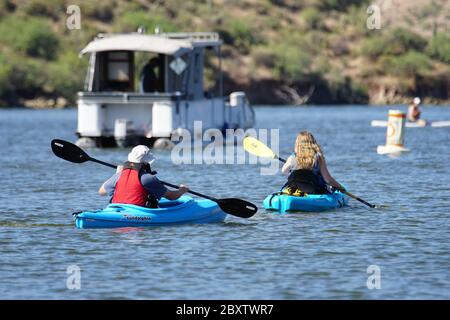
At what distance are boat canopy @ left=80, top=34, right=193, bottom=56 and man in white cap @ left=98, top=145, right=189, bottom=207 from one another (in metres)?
18.1

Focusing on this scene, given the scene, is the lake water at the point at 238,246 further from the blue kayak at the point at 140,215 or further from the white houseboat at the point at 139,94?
the white houseboat at the point at 139,94

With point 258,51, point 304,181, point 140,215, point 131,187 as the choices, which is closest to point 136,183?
point 131,187

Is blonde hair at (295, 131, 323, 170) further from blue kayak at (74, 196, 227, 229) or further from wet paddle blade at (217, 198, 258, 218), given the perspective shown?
blue kayak at (74, 196, 227, 229)

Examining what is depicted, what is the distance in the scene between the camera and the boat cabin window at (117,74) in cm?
3747

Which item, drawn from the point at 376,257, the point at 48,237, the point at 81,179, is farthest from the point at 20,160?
the point at 376,257

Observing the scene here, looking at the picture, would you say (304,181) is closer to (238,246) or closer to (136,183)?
(238,246)

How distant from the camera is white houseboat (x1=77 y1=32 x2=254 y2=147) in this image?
116 feet

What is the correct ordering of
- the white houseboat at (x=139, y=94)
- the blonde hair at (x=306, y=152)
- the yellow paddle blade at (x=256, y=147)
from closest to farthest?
the blonde hair at (x=306, y=152) → the yellow paddle blade at (x=256, y=147) → the white houseboat at (x=139, y=94)

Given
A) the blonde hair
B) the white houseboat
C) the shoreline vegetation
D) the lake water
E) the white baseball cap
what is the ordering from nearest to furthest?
the lake water, the white baseball cap, the blonde hair, the white houseboat, the shoreline vegetation

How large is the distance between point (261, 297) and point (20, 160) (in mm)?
20490

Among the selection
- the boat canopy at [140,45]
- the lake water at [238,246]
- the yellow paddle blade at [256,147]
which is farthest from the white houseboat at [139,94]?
the yellow paddle blade at [256,147]

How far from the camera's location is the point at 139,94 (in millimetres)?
35469

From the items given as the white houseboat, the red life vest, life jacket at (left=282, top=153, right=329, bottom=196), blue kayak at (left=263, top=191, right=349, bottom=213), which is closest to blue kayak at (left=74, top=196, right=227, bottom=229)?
the red life vest

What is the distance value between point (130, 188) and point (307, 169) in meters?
3.28
